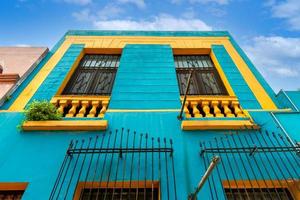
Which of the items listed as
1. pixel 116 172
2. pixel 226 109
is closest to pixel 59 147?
pixel 116 172

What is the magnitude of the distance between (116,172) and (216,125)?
2316mm

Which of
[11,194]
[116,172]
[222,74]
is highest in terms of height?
[222,74]

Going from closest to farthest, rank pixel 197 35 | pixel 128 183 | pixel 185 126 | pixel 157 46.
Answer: pixel 128 183 → pixel 185 126 → pixel 157 46 → pixel 197 35

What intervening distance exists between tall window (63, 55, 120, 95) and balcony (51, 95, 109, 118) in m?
0.78

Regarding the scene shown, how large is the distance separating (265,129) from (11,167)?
5128 mm

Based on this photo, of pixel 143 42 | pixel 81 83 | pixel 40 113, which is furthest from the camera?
pixel 143 42

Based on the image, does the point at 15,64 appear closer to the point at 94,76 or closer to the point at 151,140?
the point at 94,76

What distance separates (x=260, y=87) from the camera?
648 cm

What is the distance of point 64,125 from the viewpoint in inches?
192

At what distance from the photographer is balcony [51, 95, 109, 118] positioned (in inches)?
219

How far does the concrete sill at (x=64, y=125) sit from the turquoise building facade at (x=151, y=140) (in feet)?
0.07

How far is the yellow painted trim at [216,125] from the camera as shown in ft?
16.2

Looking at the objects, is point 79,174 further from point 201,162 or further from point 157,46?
point 157,46

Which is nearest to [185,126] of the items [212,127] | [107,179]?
[212,127]
